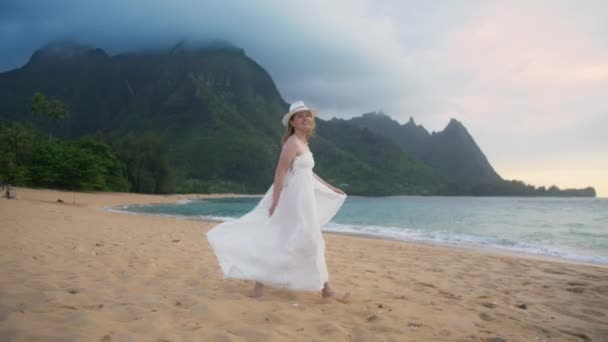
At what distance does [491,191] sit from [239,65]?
11366 centimetres

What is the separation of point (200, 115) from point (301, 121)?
384 feet

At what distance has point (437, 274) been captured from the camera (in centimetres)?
600

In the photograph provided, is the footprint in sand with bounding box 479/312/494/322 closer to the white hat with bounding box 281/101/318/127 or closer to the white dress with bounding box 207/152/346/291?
the white dress with bounding box 207/152/346/291

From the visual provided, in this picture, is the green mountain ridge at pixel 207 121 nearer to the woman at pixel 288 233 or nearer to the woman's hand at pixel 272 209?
the woman at pixel 288 233

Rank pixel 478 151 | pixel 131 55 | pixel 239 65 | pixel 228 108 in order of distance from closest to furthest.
A: pixel 228 108 < pixel 239 65 < pixel 131 55 < pixel 478 151

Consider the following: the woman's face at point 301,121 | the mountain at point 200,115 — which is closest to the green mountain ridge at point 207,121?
the mountain at point 200,115

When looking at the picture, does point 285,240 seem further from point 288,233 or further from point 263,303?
point 263,303

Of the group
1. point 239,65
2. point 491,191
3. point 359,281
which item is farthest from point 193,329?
point 239,65

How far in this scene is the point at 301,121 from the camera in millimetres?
3916

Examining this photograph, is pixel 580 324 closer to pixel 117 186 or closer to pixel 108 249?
pixel 108 249

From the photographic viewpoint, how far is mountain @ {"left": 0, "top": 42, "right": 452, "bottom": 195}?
9894 cm

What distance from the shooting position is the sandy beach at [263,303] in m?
2.77

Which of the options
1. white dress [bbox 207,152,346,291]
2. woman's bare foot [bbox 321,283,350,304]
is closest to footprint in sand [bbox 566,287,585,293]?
woman's bare foot [bbox 321,283,350,304]

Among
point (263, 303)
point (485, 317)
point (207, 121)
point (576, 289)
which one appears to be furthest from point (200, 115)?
point (485, 317)
